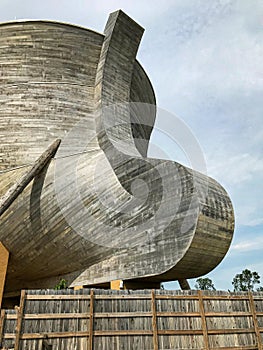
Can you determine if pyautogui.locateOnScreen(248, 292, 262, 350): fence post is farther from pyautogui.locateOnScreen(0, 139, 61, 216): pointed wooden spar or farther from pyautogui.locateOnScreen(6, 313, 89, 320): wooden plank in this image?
pyautogui.locateOnScreen(0, 139, 61, 216): pointed wooden spar

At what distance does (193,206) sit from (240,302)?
2551 mm

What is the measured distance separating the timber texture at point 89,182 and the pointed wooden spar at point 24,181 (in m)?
0.27

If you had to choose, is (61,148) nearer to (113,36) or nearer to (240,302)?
(113,36)

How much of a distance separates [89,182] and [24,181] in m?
2.02

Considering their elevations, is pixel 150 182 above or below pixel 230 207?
above

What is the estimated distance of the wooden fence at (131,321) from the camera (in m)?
5.31

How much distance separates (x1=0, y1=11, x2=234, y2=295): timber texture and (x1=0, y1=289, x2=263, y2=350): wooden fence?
2.07 metres

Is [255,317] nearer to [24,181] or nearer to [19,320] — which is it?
[19,320]

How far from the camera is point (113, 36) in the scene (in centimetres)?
1398

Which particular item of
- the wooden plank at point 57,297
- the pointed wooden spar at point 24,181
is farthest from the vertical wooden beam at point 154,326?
the pointed wooden spar at point 24,181

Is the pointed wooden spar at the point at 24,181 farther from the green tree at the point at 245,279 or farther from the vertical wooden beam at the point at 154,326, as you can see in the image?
the green tree at the point at 245,279

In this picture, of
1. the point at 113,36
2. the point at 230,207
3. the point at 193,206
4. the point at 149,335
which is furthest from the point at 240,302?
the point at 113,36

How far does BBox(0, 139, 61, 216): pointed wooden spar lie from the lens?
970 cm

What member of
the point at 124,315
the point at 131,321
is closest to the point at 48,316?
the point at 124,315
